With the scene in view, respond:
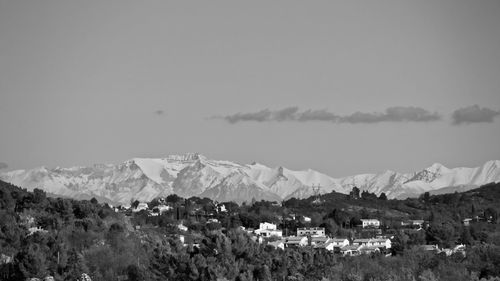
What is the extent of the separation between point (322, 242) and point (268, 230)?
15.5m

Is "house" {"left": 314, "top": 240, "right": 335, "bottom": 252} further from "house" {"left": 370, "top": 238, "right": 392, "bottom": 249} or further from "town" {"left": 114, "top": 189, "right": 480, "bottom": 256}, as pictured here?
"house" {"left": 370, "top": 238, "right": 392, "bottom": 249}

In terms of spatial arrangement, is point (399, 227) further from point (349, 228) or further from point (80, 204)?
point (80, 204)

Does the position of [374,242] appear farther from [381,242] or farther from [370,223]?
[370,223]

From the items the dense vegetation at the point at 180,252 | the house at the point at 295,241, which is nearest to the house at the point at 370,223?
the dense vegetation at the point at 180,252

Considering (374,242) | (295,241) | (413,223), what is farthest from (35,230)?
(413,223)

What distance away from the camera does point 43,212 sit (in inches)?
3420

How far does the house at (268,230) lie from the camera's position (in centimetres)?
10656

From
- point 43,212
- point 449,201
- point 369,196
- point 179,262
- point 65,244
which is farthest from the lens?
point 369,196

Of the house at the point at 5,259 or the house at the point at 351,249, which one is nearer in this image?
the house at the point at 5,259

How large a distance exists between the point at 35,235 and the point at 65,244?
2.65m

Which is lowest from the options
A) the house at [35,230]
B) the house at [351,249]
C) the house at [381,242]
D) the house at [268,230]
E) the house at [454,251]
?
the house at [351,249]

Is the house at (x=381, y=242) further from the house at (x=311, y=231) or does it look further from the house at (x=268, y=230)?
the house at (x=268, y=230)

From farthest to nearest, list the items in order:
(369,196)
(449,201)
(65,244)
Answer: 1. (369,196)
2. (449,201)
3. (65,244)

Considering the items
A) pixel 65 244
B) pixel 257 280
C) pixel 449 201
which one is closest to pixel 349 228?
pixel 449 201
